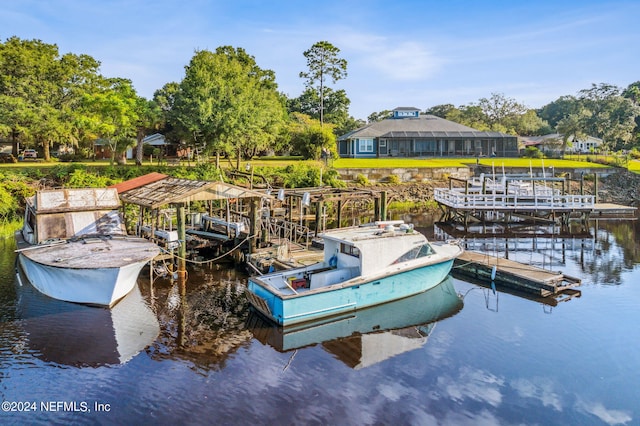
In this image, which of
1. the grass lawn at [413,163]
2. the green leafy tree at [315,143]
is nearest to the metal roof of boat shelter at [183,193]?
the grass lawn at [413,163]

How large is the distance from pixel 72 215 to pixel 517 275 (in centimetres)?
1866

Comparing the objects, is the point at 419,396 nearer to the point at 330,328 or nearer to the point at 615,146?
the point at 330,328

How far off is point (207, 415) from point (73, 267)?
790 centimetres

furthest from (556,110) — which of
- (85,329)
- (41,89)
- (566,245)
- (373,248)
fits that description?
(85,329)

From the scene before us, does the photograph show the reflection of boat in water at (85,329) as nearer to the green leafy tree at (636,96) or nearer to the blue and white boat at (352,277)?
the blue and white boat at (352,277)

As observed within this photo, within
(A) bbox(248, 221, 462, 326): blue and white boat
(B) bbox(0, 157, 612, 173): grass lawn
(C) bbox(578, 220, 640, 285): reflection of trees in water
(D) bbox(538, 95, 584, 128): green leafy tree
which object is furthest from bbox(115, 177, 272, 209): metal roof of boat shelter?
(D) bbox(538, 95, 584, 128): green leafy tree

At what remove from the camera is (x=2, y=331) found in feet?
48.8

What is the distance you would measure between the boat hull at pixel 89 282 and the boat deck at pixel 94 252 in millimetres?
184

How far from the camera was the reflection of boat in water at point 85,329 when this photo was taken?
527 inches

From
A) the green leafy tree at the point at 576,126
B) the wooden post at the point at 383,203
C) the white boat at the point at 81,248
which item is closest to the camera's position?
the white boat at the point at 81,248

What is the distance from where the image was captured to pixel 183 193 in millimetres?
20406

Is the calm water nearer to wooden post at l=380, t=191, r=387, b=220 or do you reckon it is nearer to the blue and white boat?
the blue and white boat

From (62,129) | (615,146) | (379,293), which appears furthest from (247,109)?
(615,146)

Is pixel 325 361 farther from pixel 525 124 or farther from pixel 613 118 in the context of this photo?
pixel 525 124
